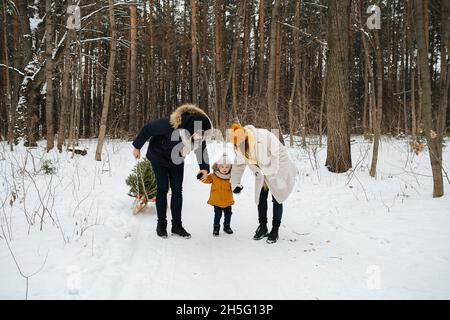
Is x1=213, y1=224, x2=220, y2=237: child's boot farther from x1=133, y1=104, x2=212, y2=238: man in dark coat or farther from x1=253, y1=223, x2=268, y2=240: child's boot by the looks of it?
x1=253, y1=223, x2=268, y2=240: child's boot

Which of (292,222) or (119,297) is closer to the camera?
(119,297)

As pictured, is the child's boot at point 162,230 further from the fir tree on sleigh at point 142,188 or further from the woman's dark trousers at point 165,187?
the fir tree on sleigh at point 142,188

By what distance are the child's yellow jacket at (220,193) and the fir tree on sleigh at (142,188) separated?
134 cm

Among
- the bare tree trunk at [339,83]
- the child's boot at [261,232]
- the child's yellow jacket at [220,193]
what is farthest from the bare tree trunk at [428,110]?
the child's yellow jacket at [220,193]

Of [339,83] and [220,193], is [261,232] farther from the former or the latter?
[339,83]

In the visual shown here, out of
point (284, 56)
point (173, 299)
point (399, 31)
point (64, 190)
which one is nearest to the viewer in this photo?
point (173, 299)

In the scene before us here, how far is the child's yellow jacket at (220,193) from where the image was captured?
451 centimetres

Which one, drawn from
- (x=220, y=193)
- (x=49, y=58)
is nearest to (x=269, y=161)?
(x=220, y=193)

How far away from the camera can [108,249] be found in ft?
12.0

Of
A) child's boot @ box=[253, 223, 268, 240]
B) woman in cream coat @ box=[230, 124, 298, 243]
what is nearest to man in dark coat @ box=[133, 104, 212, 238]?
woman in cream coat @ box=[230, 124, 298, 243]

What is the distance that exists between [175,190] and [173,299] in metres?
1.85

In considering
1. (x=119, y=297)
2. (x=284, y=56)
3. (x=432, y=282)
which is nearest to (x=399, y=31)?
(x=284, y=56)

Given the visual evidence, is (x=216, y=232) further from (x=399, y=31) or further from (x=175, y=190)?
(x=399, y=31)
